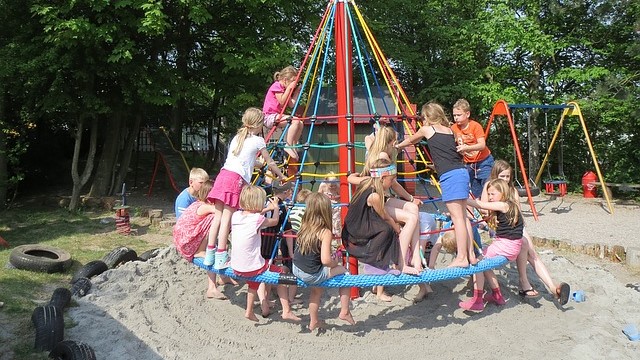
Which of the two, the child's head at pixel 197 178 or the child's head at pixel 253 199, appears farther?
the child's head at pixel 197 178

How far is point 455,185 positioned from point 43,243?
6945mm

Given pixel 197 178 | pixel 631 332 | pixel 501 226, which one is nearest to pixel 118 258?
pixel 197 178

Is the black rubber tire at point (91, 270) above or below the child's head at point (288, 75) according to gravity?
below

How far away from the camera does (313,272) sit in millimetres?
4363

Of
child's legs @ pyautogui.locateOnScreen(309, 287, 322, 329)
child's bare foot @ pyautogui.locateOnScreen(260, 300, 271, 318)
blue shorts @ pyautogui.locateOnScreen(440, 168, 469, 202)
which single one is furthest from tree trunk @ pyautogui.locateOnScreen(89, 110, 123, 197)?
blue shorts @ pyautogui.locateOnScreen(440, 168, 469, 202)

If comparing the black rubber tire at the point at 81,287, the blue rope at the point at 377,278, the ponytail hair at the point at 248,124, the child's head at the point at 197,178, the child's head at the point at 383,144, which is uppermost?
the ponytail hair at the point at 248,124

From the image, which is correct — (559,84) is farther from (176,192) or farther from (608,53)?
(176,192)

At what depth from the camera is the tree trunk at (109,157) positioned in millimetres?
12914

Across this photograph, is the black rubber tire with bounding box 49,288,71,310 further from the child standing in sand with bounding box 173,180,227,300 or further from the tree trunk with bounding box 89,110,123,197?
the tree trunk with bounding box 89,110,123,197

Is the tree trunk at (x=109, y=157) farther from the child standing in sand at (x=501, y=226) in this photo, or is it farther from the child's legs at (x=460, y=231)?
the child's legs at (x=460, y=231)

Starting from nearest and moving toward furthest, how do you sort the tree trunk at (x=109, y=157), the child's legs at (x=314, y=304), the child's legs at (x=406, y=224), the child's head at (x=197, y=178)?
1. the child's legs at (x=406, y=224)
2. the child's legs at (x=314, y=304)
3. the child's head at (x=197, y=178)
4. the tree trunk at (x=109, y=157)

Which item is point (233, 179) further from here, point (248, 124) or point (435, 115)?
point (435, 115)

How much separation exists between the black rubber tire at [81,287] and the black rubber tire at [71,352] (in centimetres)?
156

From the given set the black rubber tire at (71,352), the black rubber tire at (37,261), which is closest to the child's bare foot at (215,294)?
the black rubber tire at (71,352)
